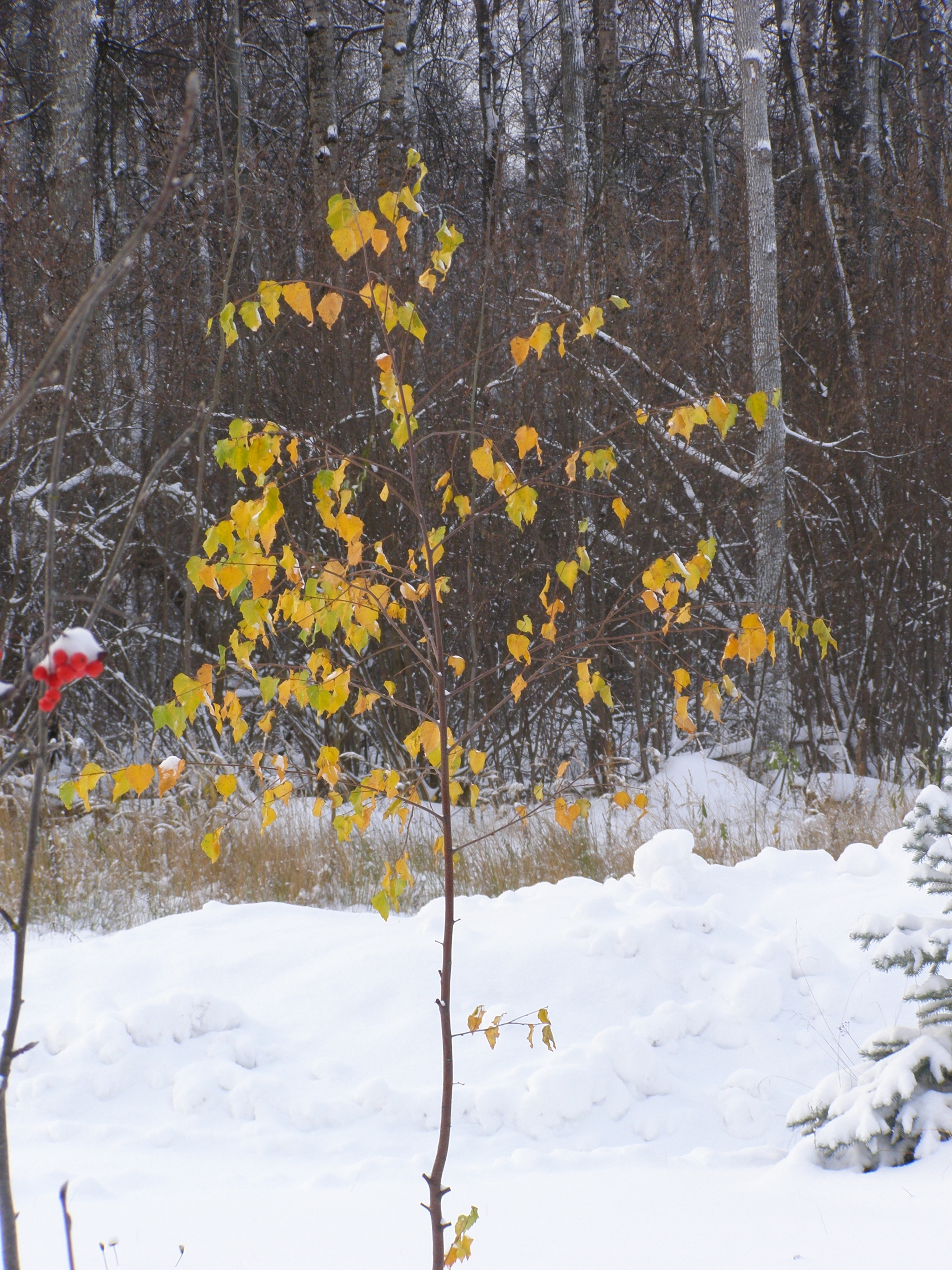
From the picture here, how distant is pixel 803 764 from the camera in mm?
7207

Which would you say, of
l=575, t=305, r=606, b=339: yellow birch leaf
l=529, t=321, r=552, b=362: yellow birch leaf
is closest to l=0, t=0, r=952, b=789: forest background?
l=575, t=305, r=606, b=339: yellow birch leaf

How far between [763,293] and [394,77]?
11.8 ft

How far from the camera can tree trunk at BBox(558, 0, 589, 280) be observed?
6.86 meters

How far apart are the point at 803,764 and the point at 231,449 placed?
620 centimetres

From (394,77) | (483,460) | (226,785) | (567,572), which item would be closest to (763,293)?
(394,77)

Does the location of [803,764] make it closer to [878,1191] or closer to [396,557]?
[396,557]

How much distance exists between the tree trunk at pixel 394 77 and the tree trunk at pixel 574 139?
4.81 ft

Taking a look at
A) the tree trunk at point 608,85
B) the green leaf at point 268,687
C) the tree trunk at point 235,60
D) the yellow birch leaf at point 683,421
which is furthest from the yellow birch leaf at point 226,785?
the tree trunk at point 608,85

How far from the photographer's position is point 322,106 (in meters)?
7.46

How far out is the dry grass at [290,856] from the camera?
176 inches

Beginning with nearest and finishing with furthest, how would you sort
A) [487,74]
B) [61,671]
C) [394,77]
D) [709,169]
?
[61,671], [394,77], [709,169], [487,74]

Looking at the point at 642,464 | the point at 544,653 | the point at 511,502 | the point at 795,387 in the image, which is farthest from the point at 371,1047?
the point at 795,387

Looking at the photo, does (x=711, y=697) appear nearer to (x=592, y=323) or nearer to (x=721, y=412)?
(x=721, y=412)

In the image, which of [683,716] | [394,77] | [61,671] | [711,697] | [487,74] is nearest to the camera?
[61,671]
